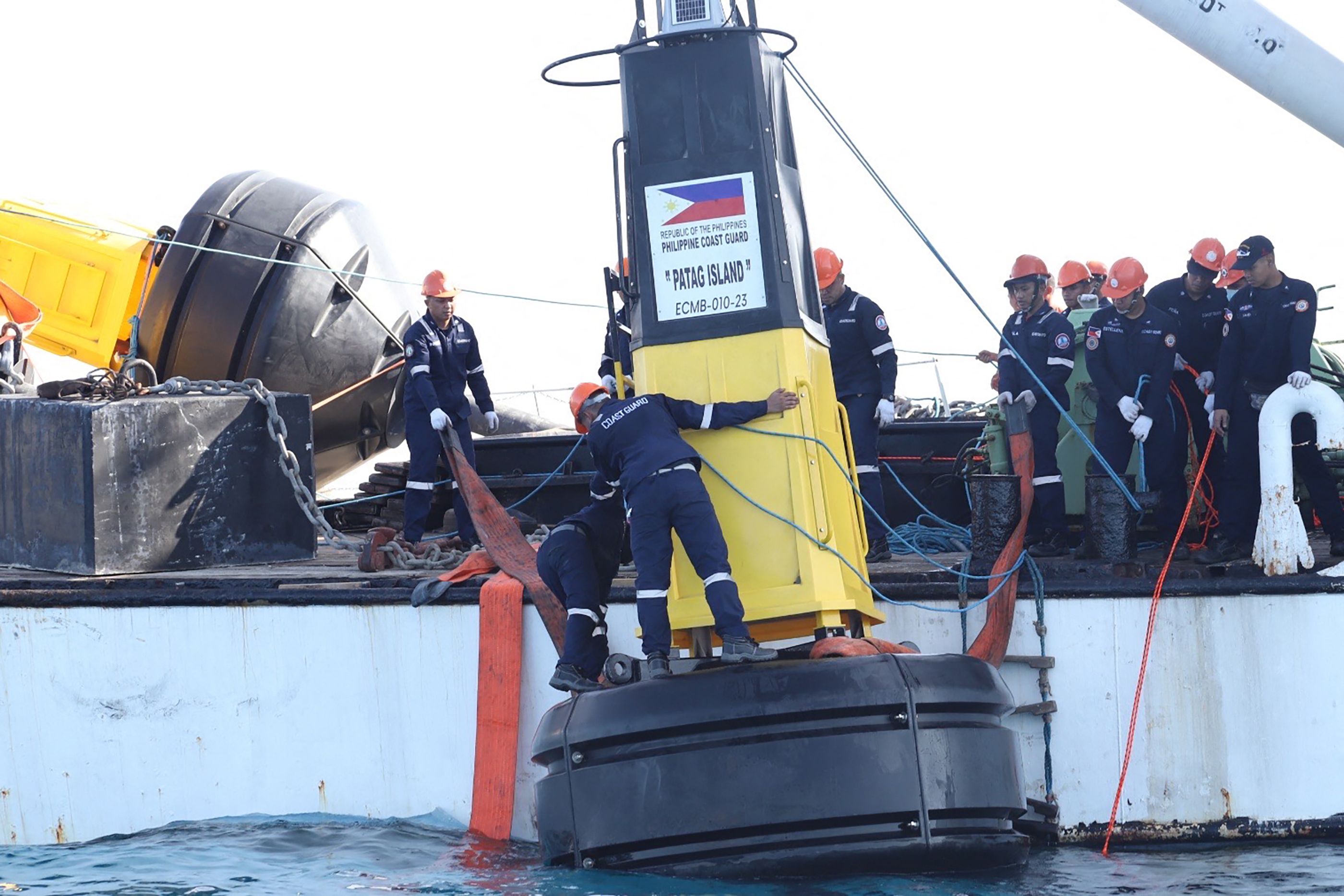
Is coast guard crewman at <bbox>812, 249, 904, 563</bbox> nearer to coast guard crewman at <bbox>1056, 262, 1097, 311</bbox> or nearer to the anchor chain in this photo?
coast guard crewman at <bbox>1056, 262, 1097, 311</bbox>

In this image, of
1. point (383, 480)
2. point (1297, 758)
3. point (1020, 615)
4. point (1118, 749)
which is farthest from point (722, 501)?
point (383, 480)

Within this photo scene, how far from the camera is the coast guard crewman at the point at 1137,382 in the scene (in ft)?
22.9

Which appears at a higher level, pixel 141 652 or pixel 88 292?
pixel 88 292

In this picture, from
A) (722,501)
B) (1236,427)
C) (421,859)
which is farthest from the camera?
(1236,427)

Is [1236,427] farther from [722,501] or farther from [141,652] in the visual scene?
[141,652]

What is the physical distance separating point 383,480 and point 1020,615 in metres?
5.11

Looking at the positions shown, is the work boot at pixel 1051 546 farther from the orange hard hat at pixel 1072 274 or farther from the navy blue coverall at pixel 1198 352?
the orange hard hat at pixel 1072 274

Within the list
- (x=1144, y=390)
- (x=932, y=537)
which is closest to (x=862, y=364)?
(x=932, y=537)

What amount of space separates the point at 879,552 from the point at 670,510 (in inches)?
94.4

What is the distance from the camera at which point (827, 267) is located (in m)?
7.54

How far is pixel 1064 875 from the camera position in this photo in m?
5.36

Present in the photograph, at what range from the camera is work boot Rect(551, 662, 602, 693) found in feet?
18.0

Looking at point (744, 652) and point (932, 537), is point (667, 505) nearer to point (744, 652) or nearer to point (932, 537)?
point (744, 652)

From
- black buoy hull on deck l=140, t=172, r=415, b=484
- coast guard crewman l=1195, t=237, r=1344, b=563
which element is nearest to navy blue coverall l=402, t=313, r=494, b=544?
black buoy hull on deck l=140, t=172, r=415, b=484
